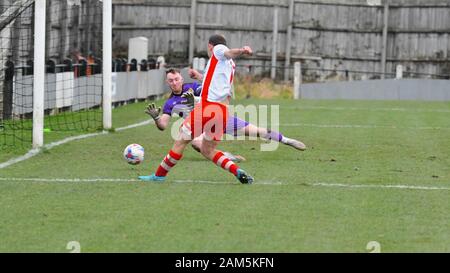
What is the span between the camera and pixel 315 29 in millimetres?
37906

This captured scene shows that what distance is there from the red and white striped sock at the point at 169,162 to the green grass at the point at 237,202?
0.51ft

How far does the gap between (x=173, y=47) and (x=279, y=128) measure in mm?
18682

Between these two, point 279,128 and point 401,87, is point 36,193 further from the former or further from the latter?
point 401,87

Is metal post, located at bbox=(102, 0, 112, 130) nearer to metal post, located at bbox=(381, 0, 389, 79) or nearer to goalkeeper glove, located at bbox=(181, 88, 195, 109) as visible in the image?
goalkeeper glove, located at bbox=(181, 88, 195, 109)

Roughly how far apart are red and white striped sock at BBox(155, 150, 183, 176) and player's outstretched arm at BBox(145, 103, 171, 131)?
0.76 m

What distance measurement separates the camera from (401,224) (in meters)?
9.26

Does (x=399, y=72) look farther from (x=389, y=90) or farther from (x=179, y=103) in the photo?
(x=179, y=103)

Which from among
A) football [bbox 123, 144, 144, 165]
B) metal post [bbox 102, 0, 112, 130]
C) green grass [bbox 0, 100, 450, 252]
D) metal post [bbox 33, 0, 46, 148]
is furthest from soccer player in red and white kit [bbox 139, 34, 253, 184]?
metal post [bbox 102, 0, 112, 130]

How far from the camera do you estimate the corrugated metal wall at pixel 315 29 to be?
122ft

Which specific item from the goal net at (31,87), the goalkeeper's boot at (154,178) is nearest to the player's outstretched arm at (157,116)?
the goalkeeper's boot at (154,178)

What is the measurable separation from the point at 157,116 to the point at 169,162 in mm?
984

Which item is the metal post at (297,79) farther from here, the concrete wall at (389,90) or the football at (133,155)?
the football at (133,155)

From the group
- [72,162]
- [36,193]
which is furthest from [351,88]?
[36,193]

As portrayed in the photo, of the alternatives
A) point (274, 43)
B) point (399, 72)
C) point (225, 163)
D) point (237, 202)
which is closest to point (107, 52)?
point (225, 163)
